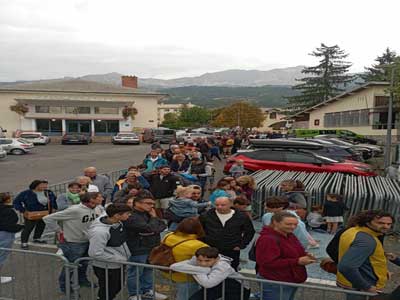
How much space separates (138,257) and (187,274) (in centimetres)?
100

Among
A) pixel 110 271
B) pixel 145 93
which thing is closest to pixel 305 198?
pixel 110 271

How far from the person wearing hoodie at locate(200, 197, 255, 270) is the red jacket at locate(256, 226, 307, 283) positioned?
0.70 meters

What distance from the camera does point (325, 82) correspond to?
5188 cm

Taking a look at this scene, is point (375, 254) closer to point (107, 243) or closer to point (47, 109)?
point (107, 243)

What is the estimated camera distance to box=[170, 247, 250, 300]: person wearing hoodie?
120 inches

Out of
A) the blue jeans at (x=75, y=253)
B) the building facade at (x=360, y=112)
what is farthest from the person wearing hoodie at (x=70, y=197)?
the building facade at (x=360, y=112)

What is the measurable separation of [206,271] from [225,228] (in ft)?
2.93

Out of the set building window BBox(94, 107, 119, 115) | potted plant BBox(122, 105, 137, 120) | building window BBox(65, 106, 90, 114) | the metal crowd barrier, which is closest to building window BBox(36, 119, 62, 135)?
building window BBox(65, 106, 90, 114)

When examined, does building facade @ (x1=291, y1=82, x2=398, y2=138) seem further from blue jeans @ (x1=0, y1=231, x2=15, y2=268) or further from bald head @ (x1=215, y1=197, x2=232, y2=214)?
blue jeans @ (x1=0, y1=231, x2=15, y2=268)

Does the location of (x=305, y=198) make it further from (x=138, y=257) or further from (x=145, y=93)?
(x=145, y=93)

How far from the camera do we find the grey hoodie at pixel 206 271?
10.0ft

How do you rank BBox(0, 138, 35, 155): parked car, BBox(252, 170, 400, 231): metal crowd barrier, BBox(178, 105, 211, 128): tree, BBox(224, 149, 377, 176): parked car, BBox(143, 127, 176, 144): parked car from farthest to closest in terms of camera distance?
BBox(178, 105, 211, 128): tree, BBox(143, 127, 176, 144): parked car, BBox(0, 138, 35, 155): parked car, BBox(224, 149, 377, 176): parked car, BBox(252, 170, 400, 231): metal crowd barrier

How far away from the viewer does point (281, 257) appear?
123 inches

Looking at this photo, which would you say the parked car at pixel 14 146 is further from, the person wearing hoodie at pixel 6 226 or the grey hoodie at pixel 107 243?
the grey hoodie at pixel 107 243
